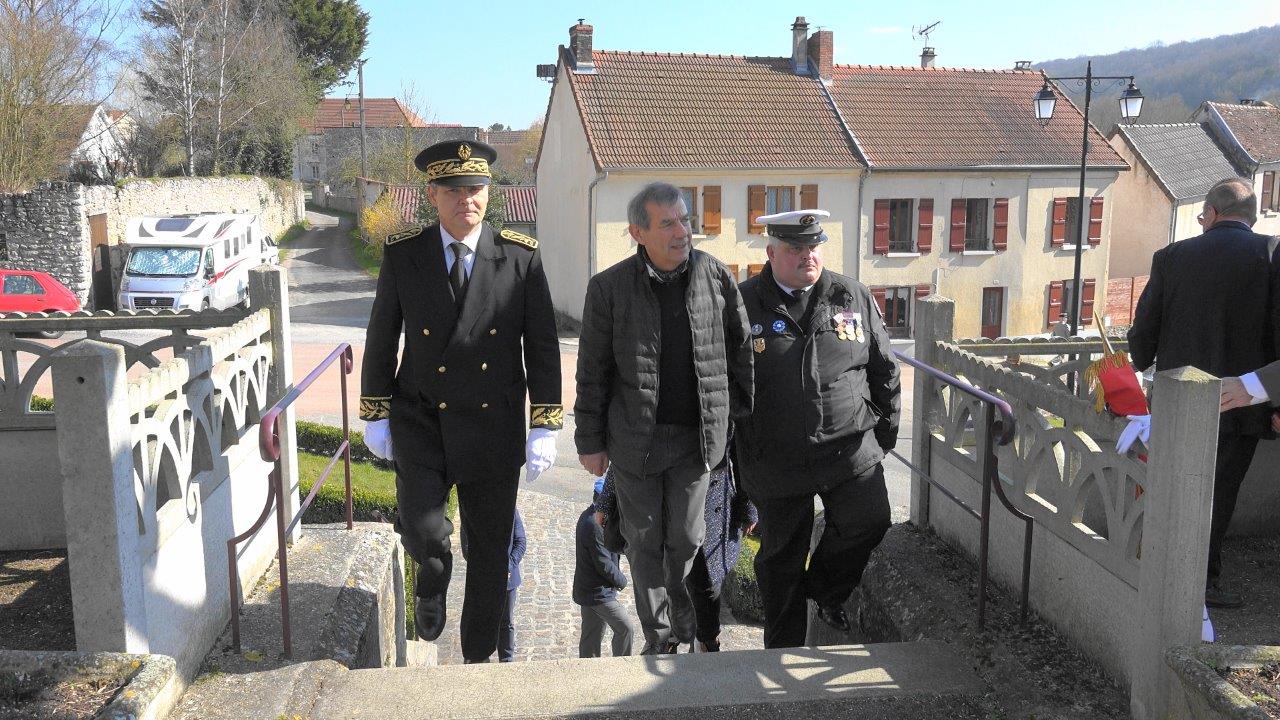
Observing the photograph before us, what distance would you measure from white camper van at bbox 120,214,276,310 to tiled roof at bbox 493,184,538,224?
15.8m

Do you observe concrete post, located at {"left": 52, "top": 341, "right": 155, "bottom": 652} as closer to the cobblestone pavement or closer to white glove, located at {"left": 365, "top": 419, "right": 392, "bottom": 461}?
white glove, located at {"left": 365, "top": 419, "right": 392, "bottom": 461}

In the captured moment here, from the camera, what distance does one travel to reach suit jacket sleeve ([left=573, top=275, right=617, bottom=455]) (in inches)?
165

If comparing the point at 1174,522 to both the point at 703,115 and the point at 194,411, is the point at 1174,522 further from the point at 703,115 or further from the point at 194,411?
the point at 703,115

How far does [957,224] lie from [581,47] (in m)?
12.5

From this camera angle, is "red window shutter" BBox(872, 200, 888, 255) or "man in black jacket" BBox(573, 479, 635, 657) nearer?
"man in black jacket" BBox(573, 479, 635, 657)

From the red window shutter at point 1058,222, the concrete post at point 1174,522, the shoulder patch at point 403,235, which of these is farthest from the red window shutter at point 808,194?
the concrete post at point 1174,522

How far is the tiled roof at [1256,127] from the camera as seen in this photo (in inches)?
1689

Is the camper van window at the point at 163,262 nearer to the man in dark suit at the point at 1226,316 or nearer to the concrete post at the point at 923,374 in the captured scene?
the concrete post at the point at 923,374

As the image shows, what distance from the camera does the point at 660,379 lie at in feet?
13.8

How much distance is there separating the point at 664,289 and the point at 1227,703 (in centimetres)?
242

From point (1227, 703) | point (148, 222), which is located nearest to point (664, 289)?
point (1227, 703)

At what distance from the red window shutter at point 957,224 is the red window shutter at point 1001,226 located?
1.08 m

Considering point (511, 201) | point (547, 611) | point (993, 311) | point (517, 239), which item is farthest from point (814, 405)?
point (511, 201)

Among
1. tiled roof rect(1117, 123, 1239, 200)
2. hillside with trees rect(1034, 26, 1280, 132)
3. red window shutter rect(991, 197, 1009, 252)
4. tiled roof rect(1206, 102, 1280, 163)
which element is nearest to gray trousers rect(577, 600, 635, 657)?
red window shutter rect(991, 197, 1009, 252)
